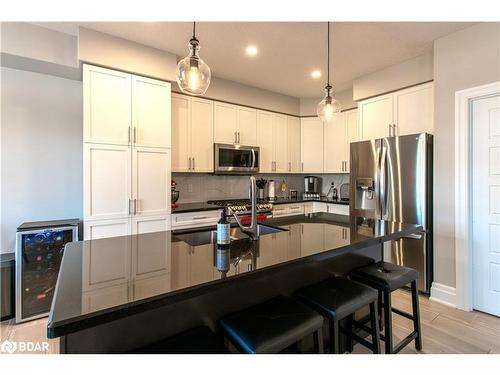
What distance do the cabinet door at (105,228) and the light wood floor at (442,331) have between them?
88 cm

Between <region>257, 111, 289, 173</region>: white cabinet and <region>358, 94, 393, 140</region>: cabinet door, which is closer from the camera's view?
<region>358, 94, 393, 140</region>: cabinet door

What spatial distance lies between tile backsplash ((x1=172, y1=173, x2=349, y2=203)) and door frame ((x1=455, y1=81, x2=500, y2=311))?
7.16 ft

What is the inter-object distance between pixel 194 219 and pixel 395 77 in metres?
3.14

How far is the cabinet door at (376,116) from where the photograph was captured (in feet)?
11.1

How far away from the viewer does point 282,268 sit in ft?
3.83

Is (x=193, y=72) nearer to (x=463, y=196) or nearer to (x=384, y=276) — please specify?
(x=384, y=276)

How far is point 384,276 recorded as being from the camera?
1779 millimetres

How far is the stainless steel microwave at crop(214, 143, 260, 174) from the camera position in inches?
148

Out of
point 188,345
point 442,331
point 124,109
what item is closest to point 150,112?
point 124,109

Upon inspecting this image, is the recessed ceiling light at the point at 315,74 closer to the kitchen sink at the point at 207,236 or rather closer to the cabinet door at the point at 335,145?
the cabinet door at the point at 335,145

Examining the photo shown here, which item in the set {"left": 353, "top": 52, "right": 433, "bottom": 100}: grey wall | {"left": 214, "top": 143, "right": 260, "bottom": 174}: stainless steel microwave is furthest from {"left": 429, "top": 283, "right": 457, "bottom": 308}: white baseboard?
{"left": 214, "top": 143, "right": 260, "bottom": 174}: stainless steel microwave

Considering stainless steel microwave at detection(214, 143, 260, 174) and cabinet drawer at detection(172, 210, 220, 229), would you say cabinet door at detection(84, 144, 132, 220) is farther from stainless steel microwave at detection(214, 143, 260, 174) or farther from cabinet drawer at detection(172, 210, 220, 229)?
stainless steel microwave at detection(214, 143, 260, 174)
